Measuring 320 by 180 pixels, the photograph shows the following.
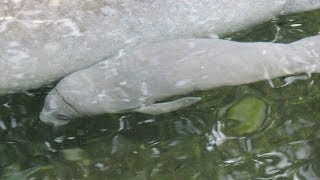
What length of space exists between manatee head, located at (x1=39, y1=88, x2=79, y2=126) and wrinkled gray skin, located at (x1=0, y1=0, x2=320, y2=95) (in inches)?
4.1

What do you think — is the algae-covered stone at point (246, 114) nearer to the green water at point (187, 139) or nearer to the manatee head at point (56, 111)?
the green water at point (187, 139)

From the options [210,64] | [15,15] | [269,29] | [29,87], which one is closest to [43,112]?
[29,87]

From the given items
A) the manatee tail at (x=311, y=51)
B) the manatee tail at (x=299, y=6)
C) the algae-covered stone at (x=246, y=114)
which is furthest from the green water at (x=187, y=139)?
the manatee tail at (x=299, y=6)

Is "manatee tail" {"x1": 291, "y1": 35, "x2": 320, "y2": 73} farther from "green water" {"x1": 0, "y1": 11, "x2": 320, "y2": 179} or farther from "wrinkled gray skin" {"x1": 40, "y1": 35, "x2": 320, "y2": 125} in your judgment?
"green water" {"x1": 0, "y1": 11, "x2": 320, "y2": 179}

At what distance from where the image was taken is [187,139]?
101 inches

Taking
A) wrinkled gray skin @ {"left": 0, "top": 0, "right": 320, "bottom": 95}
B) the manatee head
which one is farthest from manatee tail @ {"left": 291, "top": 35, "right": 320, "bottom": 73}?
the manatee head

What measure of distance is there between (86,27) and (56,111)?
464 mm

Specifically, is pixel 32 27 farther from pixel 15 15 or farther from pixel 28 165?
pixel 28 165

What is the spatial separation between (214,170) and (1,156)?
1.04m

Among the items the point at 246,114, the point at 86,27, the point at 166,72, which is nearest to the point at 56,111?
the point at 86,27

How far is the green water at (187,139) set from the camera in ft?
7.99

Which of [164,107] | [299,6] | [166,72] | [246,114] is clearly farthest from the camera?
[299,6]

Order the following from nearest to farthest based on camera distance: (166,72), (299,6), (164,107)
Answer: (166,72) < (164,107) < (299,6)

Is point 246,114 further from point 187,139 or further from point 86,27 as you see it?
point 86,27
